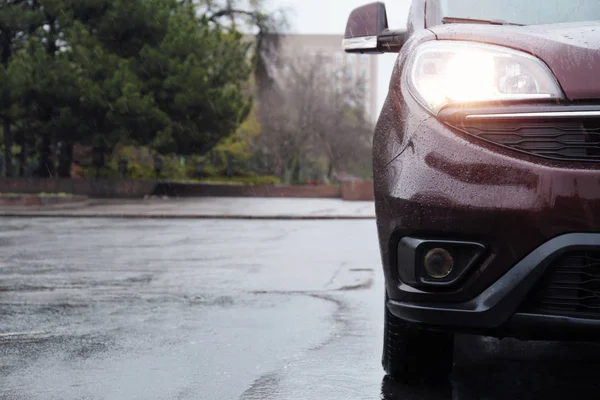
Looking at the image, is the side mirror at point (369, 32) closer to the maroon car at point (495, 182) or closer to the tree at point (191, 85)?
the maroon car at point (495, 182)

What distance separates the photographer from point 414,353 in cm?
367

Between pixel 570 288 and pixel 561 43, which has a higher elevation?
pixel 561 43

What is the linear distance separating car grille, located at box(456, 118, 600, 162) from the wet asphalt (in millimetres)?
1320

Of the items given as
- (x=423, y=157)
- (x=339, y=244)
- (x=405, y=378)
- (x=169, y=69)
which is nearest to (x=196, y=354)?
(x=405, y=378)

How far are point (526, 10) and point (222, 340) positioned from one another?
2.51 m

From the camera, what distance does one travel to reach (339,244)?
1334 centimetres

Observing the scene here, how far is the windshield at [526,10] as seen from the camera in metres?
3.50

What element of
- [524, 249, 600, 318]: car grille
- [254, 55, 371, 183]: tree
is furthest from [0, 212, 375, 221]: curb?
[254, 55, 371, 183]: tree

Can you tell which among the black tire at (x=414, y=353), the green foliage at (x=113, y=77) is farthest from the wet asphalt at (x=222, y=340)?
the green foliage at (x=113, y=77)

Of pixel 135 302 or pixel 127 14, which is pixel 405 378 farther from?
pixel 127 14

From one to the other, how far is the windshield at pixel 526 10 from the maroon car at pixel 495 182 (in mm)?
379

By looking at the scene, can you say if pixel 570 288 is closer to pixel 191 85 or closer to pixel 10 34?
pixel 191 85

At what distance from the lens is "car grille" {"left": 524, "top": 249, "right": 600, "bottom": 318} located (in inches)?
104

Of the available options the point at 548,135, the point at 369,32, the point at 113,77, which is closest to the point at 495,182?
the point at 548,135
